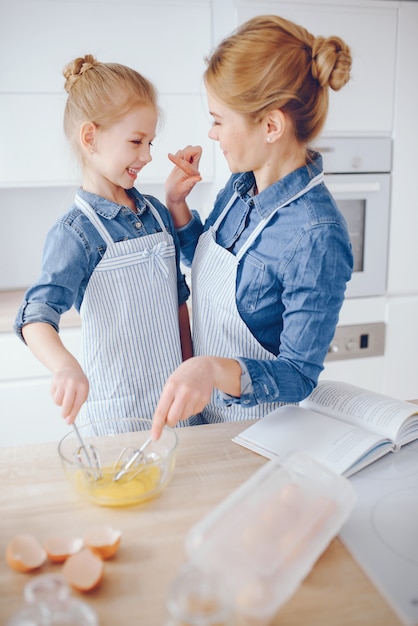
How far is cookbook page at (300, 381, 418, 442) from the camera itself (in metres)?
0.95

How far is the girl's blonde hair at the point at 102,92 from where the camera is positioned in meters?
1.11

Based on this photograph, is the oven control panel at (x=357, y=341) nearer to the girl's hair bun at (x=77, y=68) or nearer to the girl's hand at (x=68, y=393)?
the girl's hair bun at (x=77, y=68)

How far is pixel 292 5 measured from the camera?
200 cm

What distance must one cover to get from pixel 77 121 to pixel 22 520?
0.77 metres

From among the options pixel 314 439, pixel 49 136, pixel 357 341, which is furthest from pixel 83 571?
pixel 357 341

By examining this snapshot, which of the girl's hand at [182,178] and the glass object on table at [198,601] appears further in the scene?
the girl's hand at [182,178]

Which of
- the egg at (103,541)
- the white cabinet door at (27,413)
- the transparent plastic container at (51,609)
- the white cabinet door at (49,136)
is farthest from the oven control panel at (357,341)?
the transparent plastic container at (51,609)

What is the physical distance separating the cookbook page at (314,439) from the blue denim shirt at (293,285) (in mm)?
44

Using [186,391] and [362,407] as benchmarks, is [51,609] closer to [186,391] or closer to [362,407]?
[186,391]

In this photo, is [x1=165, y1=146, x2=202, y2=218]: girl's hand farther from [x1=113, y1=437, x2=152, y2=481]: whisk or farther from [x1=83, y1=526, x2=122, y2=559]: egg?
[x1=83, y1=526, x2=122, y2=559]: egg

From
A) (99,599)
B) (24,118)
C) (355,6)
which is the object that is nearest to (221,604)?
(99,599)

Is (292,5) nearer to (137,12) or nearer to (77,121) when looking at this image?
(137,12)

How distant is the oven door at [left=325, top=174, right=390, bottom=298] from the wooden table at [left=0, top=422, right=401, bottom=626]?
54.9 inches

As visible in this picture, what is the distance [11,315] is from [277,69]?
1347 mm
